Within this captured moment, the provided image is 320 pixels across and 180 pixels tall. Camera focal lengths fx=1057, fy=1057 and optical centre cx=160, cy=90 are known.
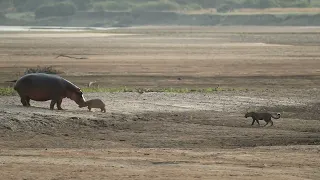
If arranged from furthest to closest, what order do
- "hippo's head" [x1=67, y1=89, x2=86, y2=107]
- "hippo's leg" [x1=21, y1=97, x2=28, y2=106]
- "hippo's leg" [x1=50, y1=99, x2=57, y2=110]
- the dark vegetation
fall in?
the dark vegetation, "hippo's head" [x1=67, y1=89, x2=86, y2=107], "hippo's leg" [x1=21, y1=97, x2=28, y2=106], "hippo's leg" [x1=50, y1=99, x2=57, y2=110]

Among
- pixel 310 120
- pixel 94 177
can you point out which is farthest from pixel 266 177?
pixel 310 120

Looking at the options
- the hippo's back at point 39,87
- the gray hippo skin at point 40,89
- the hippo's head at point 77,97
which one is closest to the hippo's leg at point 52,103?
the gray hippo skin at point 40,89

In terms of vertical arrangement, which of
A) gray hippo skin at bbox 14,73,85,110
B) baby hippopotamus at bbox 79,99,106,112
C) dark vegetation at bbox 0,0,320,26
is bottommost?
dark vegetation at bbox 0,0,320,26

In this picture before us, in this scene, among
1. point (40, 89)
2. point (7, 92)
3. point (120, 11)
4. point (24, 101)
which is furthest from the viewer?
point (120, 11)

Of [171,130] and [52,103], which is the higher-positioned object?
[52,103]

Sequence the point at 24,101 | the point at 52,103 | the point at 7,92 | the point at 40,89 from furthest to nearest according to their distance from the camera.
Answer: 1. the point at 7,92
2. the point at 24,101
3. the point at 40,89
4. the point at 52,103

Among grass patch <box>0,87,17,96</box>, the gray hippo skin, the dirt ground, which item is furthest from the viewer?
grass patch <box>0,87,17,96</box>

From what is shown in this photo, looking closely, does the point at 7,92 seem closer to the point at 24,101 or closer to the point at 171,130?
the point at 24,101

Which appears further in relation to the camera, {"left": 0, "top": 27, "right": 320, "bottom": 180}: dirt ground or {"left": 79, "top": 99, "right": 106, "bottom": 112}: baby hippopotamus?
{"left": 79, "top": 99, "right": 106, "bottom": 112}: baby hippopotamus

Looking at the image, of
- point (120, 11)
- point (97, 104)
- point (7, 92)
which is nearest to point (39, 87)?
point (97, 104)

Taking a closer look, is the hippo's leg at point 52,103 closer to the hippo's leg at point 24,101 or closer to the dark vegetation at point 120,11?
the hippo's leg at point 24,101

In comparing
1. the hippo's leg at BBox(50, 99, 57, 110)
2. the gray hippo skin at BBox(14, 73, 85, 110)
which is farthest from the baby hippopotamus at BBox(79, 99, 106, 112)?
the hippo's leg at BBox(50, 99, 57, 110)

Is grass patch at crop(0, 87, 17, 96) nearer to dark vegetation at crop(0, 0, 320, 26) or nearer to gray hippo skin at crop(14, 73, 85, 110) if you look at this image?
gray hippo skin at crop(14, 73, 85, 110)

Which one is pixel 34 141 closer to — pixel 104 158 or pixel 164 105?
pixel 104 158
